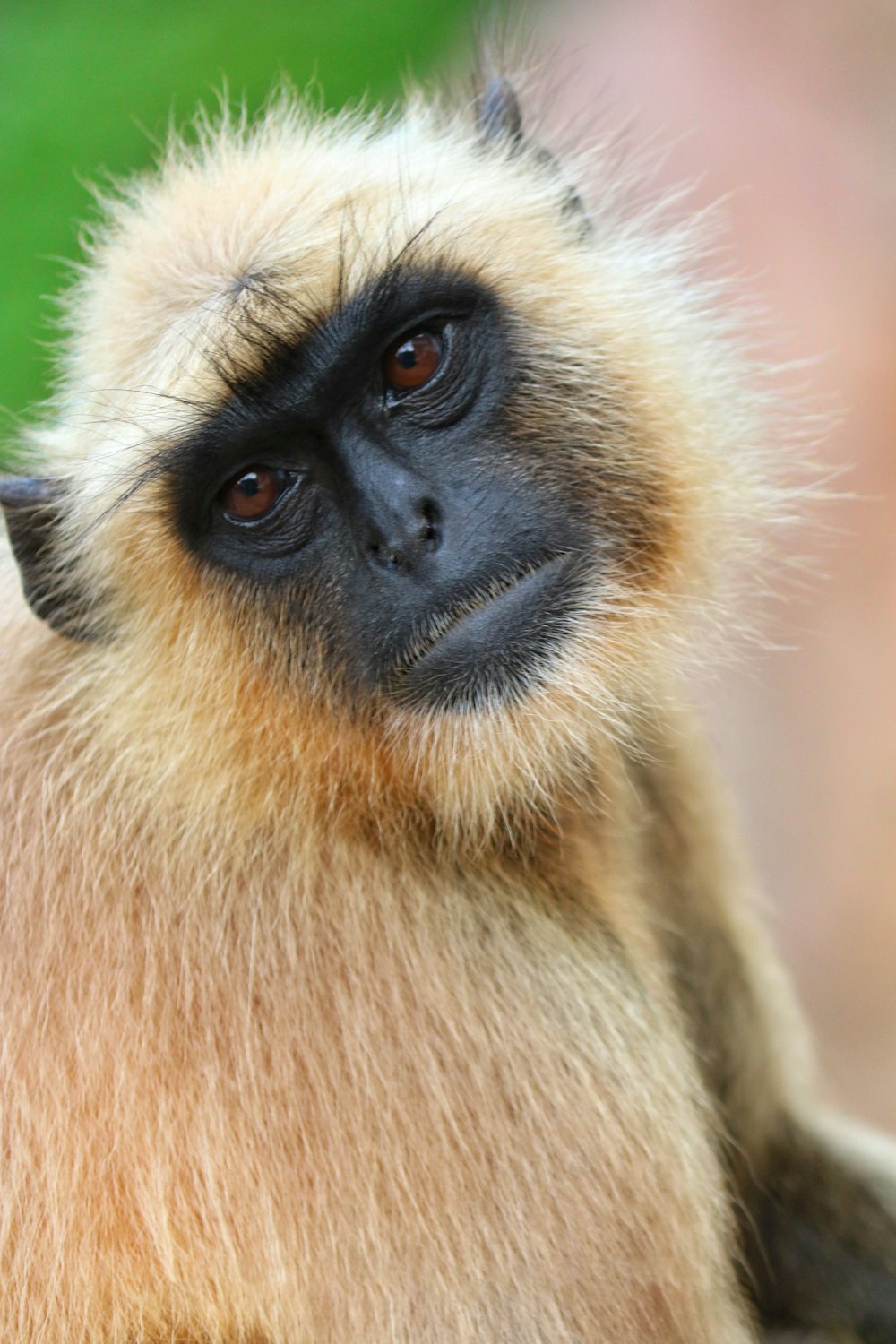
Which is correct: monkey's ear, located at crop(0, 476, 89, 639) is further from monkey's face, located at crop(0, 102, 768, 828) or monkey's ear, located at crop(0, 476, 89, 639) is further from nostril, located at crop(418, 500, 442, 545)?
nostril, located at crop(418, 500, 442, 545)

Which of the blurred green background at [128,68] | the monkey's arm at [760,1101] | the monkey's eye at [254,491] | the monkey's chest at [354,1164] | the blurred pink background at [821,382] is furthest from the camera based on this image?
the blurred green background at [128,68]

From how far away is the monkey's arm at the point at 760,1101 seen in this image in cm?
334

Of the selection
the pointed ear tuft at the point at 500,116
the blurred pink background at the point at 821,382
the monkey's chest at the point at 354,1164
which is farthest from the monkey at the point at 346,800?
the blurred pink background at the point at 821,382

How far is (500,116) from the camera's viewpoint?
3219 millimetres

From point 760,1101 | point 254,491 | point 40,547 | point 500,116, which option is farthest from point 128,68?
point 760,1101

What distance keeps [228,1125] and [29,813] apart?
671 mm

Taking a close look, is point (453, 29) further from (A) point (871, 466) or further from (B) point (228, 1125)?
(B) point (228, 1125)

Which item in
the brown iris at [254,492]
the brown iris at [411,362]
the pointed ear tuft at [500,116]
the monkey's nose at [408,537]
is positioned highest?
the pointed ear tuft at [500,116]

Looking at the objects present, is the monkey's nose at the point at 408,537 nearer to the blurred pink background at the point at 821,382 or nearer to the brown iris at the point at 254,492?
the brown iris at the point at 254,492

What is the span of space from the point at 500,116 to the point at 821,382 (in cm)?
359

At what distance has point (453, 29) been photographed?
A: 8.89m

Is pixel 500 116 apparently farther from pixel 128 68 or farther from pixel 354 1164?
pixel 128 68

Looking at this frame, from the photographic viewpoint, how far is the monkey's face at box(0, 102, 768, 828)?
2.50 metres

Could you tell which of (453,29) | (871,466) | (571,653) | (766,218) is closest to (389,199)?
(571,653)
